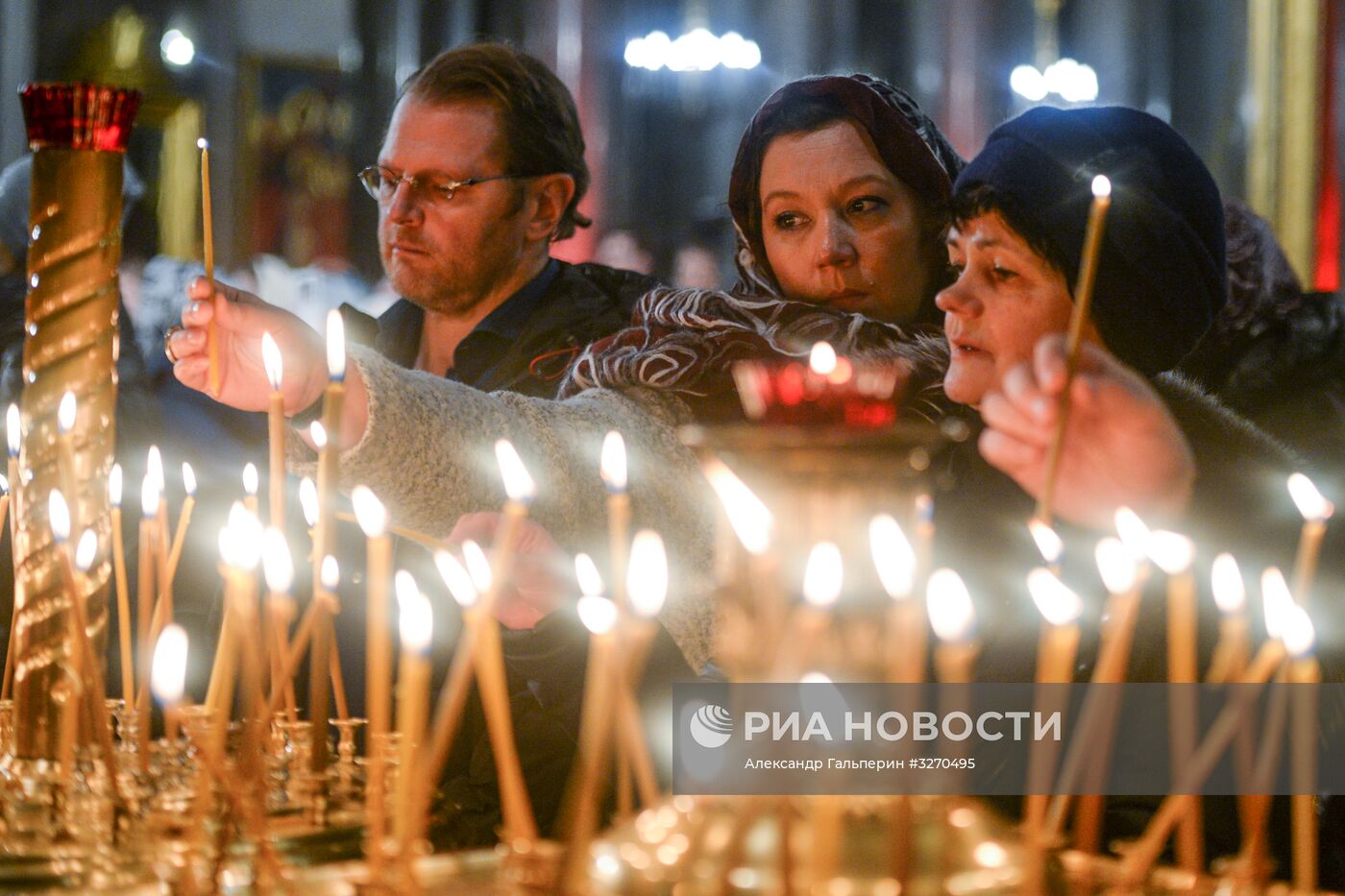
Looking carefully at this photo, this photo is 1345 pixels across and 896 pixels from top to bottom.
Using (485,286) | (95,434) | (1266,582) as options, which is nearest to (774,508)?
(1266,582)

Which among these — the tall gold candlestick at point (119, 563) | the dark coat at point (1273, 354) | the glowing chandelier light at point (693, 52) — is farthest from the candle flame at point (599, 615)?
the glowing chandelier light at point (693, 52)

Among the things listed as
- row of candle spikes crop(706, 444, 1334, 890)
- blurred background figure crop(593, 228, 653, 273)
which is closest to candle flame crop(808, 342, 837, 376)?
Result: row of candle spikes crop(706, 444, 1334, 890)

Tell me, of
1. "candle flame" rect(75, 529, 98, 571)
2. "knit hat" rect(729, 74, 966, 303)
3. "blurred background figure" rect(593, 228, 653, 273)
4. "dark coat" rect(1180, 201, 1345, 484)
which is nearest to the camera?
"candle flame" rect(75, 529, 98, 571)

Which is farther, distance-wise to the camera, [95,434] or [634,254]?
[634,254]

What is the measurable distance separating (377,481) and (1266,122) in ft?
13.9

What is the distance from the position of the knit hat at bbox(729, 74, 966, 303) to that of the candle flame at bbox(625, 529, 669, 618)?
1.00 meters

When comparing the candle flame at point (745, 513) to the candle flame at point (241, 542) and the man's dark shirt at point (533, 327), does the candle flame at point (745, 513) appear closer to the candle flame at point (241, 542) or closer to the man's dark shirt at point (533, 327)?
the candle flame at point (241, 542)

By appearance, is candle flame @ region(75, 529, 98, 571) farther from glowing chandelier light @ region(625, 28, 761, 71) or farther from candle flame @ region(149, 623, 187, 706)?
glowing chandelier light @ region(625, 28, 761, 71)

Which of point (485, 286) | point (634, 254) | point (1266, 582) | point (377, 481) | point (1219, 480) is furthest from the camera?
point (634, 254)

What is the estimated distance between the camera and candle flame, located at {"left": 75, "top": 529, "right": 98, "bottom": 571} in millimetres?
1170

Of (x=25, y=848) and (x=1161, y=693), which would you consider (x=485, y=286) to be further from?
(x=25, y=848)

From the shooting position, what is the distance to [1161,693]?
4.42ft

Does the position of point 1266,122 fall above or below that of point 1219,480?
above

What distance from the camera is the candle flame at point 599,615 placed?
0.72m
